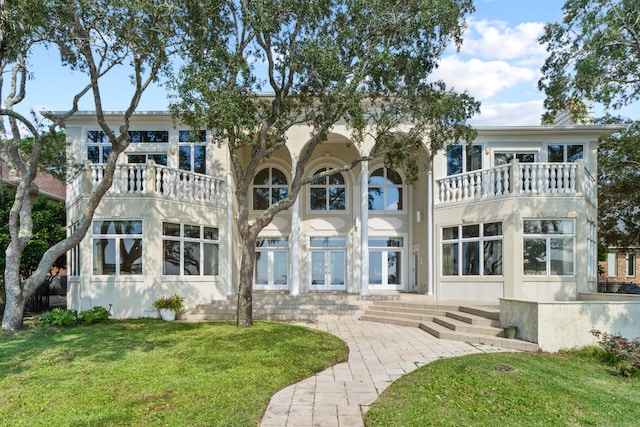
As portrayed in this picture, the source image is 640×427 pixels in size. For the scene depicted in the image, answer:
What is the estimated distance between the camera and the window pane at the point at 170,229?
12.6 metres

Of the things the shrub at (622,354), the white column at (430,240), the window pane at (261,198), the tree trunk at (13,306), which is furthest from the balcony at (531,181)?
the tree trunk at (13,306)

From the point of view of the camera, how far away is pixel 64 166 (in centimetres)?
1278

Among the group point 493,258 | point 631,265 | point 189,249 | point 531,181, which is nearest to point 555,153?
point 531,181

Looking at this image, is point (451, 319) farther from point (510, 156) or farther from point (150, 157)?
point (150, 157)

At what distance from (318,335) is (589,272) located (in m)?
9.57

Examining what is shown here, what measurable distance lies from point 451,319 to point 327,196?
7.81 meters

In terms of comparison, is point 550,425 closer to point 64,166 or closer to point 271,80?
point 271,80

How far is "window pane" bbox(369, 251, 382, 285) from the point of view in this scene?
1673 cm

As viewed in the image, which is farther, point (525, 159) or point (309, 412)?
point (525, 159)

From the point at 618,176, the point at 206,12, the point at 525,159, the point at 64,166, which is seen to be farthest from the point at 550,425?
the point at 618,176

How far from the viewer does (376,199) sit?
1709 cm

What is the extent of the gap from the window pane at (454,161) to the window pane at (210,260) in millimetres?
8738

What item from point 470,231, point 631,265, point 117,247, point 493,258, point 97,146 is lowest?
point 631,265

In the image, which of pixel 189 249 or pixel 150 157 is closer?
pixel 189 249
